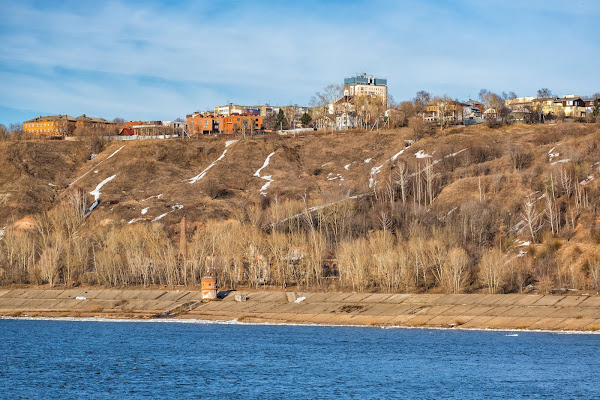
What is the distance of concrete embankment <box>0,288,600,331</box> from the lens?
3691 inches

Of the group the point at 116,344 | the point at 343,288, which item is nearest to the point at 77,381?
the point at 116,344

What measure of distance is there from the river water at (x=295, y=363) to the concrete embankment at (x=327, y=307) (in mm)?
4579

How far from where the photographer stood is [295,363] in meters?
69.1

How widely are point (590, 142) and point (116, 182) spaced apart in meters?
94.6

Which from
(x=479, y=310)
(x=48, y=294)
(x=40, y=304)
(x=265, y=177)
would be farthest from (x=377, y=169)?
(x=40, y=304)

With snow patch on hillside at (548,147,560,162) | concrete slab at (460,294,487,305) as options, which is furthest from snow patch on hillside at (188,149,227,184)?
concrete slab at (460,294,487,305)

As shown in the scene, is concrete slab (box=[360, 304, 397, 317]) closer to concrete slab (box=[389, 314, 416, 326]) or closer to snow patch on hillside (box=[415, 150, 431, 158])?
concrete slab (box=[389, 314, 416, 326])

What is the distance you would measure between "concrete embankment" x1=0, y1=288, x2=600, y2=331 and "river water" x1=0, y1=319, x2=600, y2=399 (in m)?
4.58

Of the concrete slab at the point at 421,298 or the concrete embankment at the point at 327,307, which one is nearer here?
the concrete embankment at the point at 327,307

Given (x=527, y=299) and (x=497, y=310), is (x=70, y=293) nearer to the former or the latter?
(x=497, y=310)

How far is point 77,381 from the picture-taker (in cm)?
6088

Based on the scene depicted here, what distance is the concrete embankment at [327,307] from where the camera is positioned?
93.8 meters

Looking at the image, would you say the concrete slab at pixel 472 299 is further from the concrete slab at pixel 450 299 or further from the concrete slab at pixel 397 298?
the concrete slab at pixel 397 298

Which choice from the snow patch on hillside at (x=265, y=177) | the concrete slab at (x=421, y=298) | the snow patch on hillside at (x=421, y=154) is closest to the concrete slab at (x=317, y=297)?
the concrete slab at (x=421, y=298)
